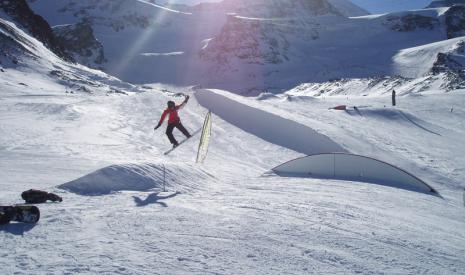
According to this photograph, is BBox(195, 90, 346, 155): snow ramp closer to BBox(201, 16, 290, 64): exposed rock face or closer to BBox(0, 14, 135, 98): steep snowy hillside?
BBox(0, 14, 135, 98): steep snowy hillside

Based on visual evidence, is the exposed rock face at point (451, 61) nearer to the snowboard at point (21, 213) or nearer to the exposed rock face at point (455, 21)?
the exposed rock face at point (455, 21)

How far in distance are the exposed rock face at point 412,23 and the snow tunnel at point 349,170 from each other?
555 ft

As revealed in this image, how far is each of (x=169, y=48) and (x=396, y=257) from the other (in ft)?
626

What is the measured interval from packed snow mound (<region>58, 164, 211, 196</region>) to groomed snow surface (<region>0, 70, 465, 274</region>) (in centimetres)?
3

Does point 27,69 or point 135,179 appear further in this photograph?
point 27,69

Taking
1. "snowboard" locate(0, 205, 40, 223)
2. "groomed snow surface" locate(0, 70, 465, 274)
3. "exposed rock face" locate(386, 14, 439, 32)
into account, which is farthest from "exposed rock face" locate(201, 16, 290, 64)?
"snowboard" locate(0, 205, 40, 223)

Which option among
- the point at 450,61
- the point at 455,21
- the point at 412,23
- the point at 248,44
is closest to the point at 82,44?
the point at 248,44

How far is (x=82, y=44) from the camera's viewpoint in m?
151

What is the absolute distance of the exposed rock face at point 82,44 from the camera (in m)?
148

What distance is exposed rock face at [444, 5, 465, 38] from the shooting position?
16010 centimetres

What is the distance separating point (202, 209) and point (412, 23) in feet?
594

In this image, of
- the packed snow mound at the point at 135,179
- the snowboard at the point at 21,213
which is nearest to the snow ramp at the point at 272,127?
the packed snow mound at the point at 135,179

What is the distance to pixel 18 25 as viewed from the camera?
6431 centimetres

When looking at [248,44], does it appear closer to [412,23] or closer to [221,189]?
[412,23]
